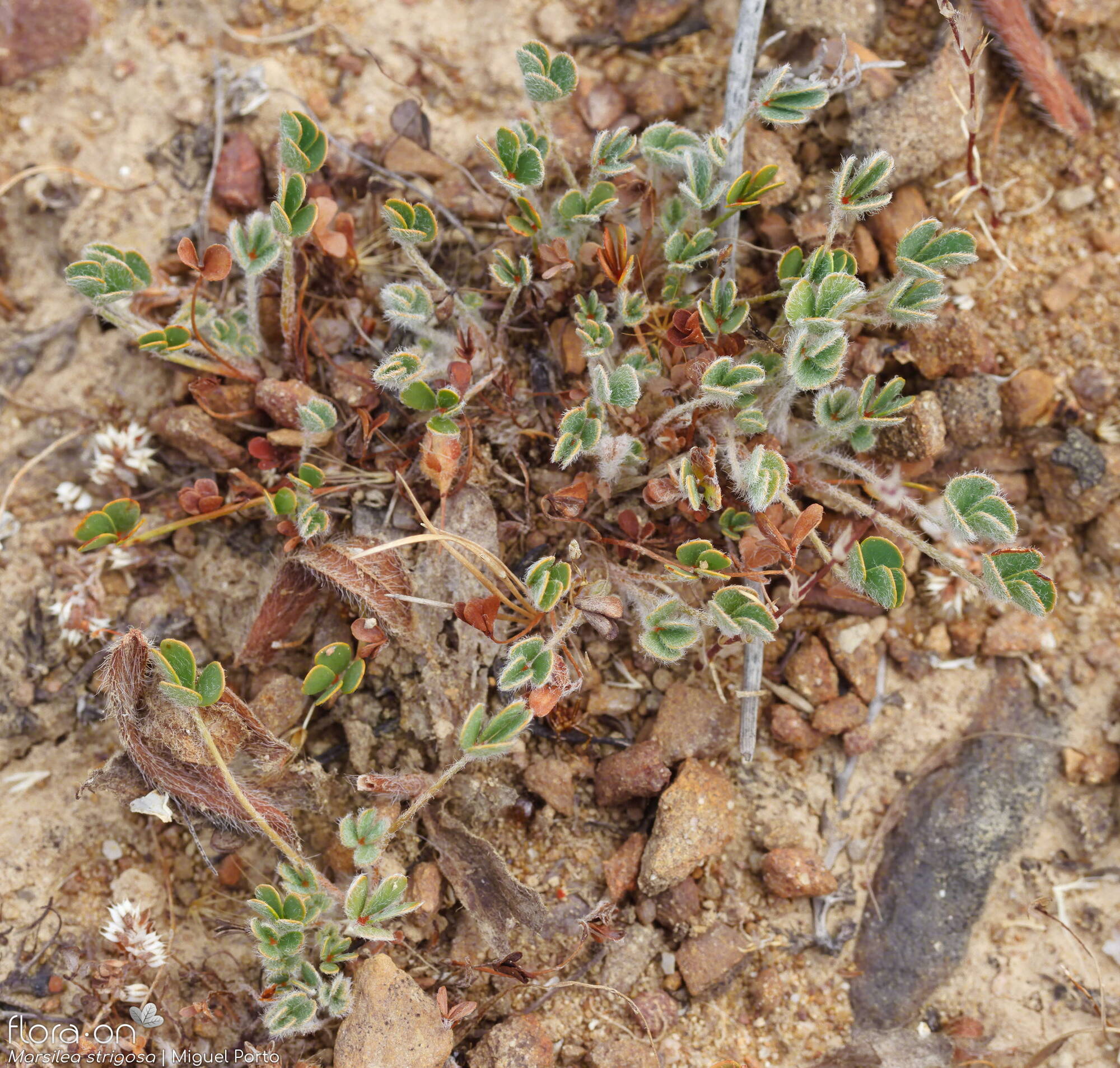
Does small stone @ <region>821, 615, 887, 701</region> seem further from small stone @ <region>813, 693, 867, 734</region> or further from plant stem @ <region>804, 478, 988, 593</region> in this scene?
plant stem @ <region>804, 478, 988, 593</region>

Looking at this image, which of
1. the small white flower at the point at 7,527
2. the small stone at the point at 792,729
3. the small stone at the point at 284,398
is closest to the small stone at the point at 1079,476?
the small stone at the point at 792,729

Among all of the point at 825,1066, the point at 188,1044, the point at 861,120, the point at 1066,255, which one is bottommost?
the point at 825,1066

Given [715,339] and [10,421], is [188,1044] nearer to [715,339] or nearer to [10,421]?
[10,421]

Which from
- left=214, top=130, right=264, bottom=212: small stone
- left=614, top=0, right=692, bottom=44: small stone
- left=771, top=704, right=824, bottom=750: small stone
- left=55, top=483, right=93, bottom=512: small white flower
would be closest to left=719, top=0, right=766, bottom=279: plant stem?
left=614, top=0, right=692, bottom=44: small stone

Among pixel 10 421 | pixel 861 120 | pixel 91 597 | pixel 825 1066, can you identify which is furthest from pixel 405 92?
pixel 825 1066

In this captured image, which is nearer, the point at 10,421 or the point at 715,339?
the point at 715,339
